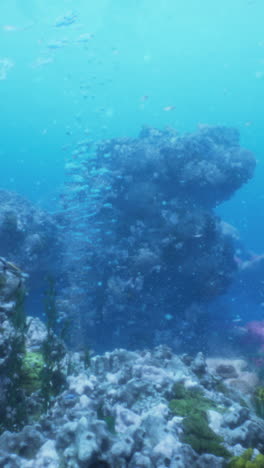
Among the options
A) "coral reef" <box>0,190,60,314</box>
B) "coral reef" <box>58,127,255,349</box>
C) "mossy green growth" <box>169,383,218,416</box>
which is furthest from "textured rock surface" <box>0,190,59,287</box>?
"mossy green growth" <box>169,383,218,416</box>

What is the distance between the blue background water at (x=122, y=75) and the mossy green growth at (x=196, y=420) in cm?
1576

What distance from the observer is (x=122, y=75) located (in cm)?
10262

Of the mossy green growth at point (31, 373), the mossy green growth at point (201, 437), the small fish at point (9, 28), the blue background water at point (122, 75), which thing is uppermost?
the blue background water at point (122, 75)

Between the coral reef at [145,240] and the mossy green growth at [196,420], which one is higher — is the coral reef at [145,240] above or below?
above

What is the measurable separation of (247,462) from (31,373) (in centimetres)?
338

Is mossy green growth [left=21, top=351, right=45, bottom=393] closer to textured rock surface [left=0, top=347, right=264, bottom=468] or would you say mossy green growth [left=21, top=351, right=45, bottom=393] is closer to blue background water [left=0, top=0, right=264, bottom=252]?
textured rock surface [left=0, top=347, right=264, bottom=468]

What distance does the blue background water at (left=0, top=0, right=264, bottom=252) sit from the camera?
43.1m

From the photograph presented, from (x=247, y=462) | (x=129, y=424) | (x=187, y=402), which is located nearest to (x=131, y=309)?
(x=187, y=402)

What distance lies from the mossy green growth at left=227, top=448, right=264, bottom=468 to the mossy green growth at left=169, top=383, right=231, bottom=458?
0.24 meters

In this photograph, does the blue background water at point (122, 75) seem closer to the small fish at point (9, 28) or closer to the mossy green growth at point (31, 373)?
the small fish at point (9, 28)

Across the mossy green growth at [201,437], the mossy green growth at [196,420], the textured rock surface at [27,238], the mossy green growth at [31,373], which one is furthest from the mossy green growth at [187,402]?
the textured rock surface at [27,238]

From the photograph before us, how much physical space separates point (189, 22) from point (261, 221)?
49.2 m

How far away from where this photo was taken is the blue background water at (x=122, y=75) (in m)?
43.1

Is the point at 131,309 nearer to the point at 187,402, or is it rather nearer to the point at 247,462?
the point at 187,402
